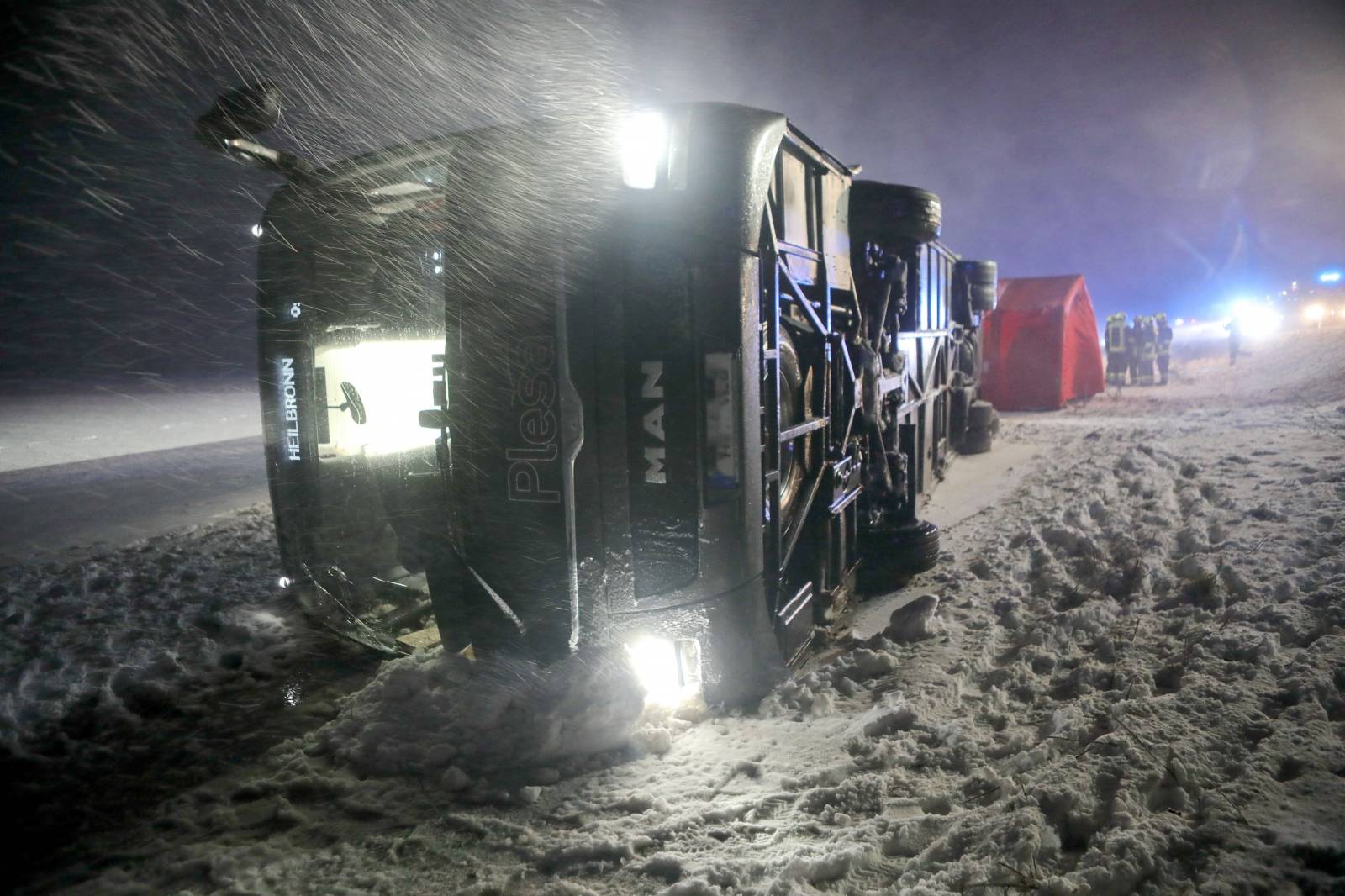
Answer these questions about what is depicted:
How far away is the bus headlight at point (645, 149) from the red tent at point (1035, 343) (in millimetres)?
16042

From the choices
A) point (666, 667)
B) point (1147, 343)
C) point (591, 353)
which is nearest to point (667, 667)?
point (666, 667)

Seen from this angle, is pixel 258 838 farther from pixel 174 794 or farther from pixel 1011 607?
A: pixel 1011 607

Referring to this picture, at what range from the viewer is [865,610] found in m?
5.38

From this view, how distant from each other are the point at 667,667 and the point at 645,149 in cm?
246

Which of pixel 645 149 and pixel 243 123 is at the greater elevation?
pixel 243 123

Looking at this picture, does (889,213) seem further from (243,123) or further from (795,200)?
(243,123)

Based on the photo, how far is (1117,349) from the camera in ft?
73.7

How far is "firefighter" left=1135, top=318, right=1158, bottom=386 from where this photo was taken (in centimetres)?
2306

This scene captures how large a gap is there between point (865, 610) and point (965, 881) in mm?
3170

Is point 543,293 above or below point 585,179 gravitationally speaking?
below

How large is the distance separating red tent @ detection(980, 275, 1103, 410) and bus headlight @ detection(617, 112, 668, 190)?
16.0 meters

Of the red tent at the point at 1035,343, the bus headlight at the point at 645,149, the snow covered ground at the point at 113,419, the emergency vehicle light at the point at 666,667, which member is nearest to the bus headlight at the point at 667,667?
the emergency vehicle light at the point at 666,667

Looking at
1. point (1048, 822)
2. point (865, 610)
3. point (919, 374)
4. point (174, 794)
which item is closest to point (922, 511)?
point (919, 374)

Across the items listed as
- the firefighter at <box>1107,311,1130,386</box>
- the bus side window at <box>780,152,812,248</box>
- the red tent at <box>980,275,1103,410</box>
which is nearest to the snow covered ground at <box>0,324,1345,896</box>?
the bus side window at <box>780,152,812,248</box>
